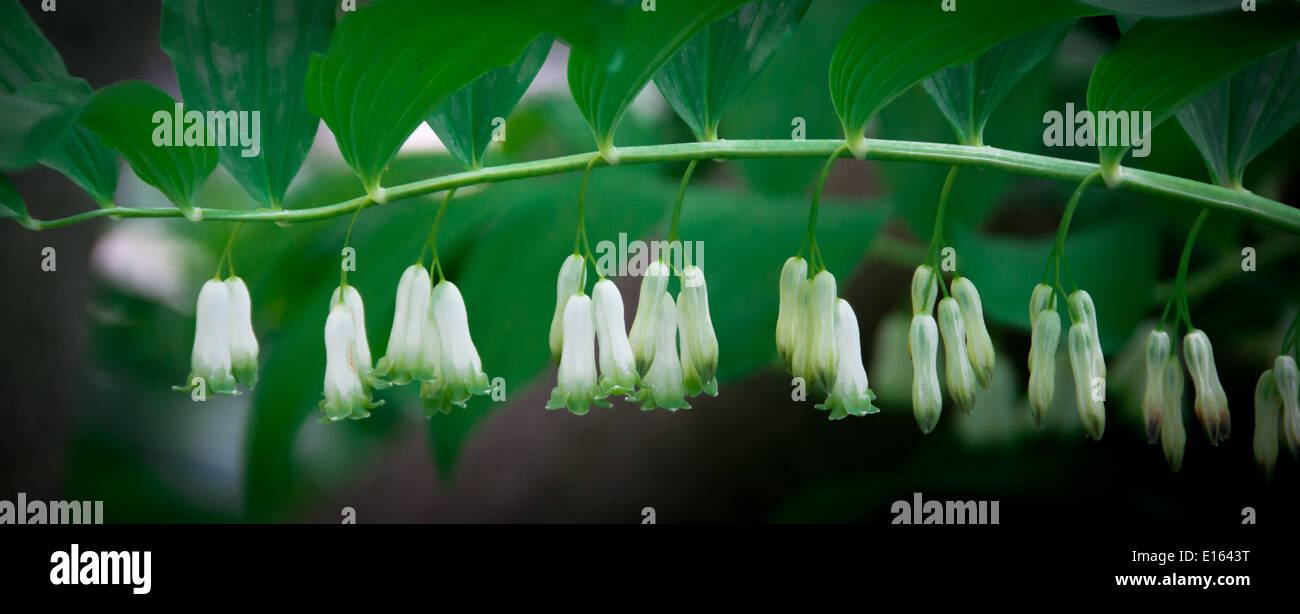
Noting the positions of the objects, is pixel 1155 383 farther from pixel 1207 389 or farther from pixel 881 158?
pixel 881 158

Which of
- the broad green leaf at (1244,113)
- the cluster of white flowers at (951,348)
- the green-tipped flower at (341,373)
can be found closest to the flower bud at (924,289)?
the cluster of white flowers at (951,348)

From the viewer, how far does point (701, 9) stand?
40cm

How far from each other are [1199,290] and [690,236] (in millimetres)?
610

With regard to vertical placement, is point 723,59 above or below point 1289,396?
above

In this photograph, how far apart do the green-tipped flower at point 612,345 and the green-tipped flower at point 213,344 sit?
0.22m

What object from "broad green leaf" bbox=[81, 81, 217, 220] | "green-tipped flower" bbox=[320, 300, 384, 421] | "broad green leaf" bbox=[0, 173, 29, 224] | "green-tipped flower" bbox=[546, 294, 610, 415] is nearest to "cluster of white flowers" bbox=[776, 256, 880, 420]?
"green-tipped flower" bbox=[546, 294, 610, 415]

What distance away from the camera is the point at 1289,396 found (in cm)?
51

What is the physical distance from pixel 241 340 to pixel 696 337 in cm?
27

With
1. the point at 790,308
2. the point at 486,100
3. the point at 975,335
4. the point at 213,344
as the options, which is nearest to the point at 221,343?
the point at 213,344

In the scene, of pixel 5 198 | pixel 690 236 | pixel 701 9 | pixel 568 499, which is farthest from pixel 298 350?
pixel 568 499

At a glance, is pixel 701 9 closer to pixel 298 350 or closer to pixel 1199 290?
pixel 298 350

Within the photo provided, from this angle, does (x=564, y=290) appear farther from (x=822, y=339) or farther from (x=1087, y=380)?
(x=1087, y=380)

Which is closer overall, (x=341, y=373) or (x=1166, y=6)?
(x=1166, y=6)

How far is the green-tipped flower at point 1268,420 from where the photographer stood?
20.4 inches
